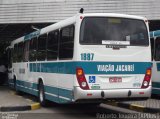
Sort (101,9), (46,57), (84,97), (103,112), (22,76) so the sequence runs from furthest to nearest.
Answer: (101,9)
(22,76)
(46,57)
(103,112)
(84,97)

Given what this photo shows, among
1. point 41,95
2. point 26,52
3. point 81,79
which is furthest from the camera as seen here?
point 26,52

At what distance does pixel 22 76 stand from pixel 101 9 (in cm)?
594

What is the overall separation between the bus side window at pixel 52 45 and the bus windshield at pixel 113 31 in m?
1.81

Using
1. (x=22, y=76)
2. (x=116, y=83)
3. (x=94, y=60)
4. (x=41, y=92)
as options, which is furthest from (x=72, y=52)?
(x=22, y=76)

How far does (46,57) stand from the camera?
1393cm

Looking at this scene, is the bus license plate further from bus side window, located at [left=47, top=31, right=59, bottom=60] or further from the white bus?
bus side window, located at [left=47, top=31, right=59, bottom=60]

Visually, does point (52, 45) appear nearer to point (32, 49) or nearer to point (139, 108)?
point (32, 49)

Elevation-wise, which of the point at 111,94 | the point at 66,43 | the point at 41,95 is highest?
the point at 66,43

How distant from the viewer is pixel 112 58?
36.9ft

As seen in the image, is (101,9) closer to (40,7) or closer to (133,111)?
(40,7)

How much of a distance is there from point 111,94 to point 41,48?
4381 millimetres

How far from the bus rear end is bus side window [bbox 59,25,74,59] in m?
0.42

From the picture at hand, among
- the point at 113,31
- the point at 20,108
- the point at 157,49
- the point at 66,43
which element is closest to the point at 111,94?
the point at 113,31

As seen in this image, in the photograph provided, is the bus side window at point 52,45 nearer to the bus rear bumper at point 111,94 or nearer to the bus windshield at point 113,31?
the bus windshield at point 113,31
